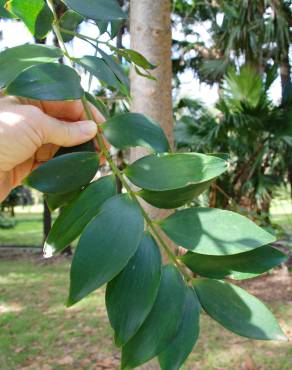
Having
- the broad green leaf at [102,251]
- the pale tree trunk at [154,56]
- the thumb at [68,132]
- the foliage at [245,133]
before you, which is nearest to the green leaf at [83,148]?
the thumb at [68,132]

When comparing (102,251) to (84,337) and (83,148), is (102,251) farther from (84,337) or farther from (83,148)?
(84,337)

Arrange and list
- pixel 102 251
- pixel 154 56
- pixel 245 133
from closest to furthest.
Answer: pixel 102 251
pixel 154 56
pixel 245 133

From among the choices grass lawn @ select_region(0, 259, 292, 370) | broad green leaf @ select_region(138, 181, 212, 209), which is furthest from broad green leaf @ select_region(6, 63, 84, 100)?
grass lawn @ select_region(0, 259, 292, 370)

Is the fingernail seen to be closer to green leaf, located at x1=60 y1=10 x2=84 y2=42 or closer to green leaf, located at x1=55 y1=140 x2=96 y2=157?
green leaf, located at x1=55 y1=140 x2=96 y2=157

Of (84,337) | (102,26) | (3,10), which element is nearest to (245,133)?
(84,337)

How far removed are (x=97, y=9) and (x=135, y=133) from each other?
0.50 ft

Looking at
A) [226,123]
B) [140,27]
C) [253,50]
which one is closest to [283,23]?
[253,50]

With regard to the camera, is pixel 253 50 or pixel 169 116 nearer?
pixel 169 116

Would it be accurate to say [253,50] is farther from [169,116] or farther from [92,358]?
[169,116]

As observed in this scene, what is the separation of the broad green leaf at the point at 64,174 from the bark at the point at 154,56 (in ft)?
1.53

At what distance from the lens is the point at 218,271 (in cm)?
35

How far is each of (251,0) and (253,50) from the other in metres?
0.64

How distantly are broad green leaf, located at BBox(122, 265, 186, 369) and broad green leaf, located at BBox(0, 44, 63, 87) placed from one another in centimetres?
25

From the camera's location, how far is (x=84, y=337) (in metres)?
2.73
